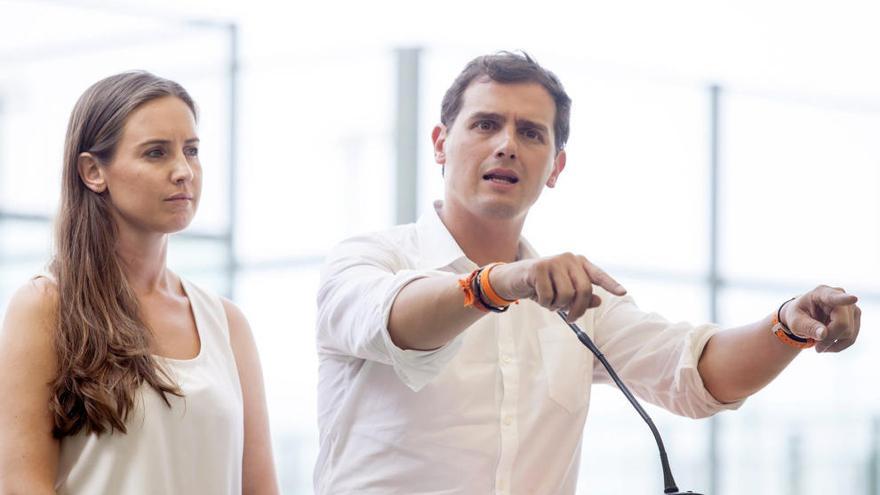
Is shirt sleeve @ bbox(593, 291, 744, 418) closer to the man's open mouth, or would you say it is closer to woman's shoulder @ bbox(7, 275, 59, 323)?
the man's open mouth

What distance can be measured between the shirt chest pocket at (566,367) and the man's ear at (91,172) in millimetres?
839

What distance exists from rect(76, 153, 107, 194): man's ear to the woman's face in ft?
0.04

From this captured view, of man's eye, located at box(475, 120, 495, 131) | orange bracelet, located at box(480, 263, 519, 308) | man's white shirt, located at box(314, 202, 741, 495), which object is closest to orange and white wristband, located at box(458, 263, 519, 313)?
orange bracelet, located at box(480, 263, 519, 308)

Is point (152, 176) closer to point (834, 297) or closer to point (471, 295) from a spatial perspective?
point (471, 295)

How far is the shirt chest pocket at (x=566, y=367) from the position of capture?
8.25 feet

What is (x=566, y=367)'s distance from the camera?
2.55m

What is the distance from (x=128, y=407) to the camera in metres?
2.24

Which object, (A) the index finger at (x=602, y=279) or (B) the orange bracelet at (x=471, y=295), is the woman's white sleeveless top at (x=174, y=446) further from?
(A) the index finger at (x=602, y=279)

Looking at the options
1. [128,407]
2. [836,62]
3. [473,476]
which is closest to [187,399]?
[128,407]

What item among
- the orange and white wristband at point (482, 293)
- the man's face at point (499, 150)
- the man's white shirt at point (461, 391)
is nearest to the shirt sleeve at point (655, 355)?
the man's white shirt at point (461, 391)

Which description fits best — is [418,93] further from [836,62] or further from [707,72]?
[836,62]

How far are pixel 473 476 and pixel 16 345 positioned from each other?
0.79m

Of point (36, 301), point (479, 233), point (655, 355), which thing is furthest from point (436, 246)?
point (36, 301)

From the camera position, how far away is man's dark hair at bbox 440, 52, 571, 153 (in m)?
2.66
